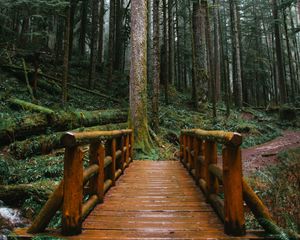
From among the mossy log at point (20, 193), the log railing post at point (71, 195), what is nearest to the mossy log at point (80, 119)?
the mossy log at point (20, 193)

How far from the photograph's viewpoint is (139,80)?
11508 millimetres

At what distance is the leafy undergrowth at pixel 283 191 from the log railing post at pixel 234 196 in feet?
2.37

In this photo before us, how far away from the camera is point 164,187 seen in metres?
6.12

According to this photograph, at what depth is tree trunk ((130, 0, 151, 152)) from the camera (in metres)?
11.3

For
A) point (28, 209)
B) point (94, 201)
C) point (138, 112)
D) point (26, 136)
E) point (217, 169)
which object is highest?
point (138, 112)

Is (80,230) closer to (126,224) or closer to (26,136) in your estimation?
(126,224)

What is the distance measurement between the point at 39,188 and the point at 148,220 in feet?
11.5

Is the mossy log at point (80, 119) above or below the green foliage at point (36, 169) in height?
above

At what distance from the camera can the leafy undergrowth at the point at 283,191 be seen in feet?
14.3

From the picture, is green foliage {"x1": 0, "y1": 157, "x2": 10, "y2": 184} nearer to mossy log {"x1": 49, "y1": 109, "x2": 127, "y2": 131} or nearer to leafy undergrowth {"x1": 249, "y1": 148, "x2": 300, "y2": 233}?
mossy log {"x1": 49, "y1": 109, "x2": 127, "y2": 131}

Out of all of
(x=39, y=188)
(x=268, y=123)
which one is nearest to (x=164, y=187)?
(x=39, y=188)

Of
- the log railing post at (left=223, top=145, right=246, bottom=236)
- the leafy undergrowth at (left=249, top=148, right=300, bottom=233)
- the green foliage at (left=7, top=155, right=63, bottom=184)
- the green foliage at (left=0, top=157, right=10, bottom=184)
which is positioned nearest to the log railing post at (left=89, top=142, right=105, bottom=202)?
the log railing post at (left=223, top=145, right=246, bottom=236)

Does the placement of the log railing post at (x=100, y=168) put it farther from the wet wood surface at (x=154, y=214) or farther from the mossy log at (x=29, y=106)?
the mossy log at (x=29, y=106)

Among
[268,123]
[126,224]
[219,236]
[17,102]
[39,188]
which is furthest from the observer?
[268,123]
